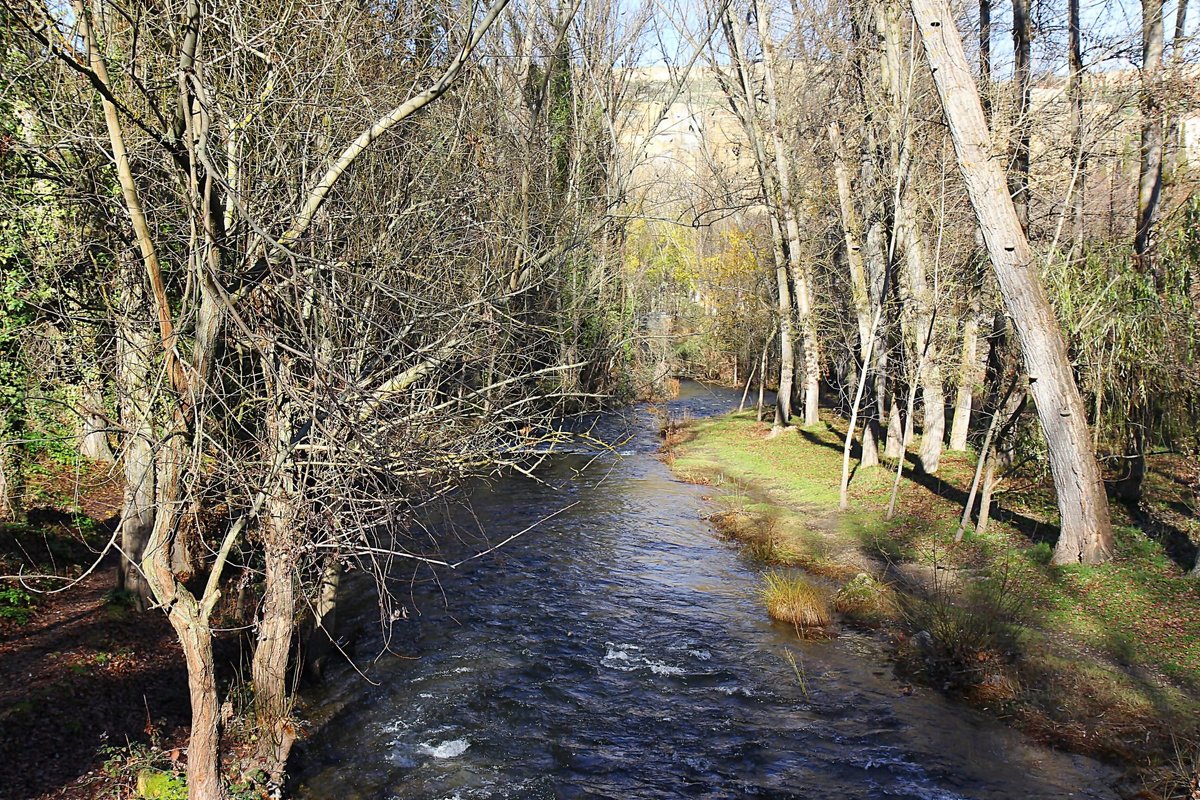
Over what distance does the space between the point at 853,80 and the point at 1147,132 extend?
6876 millimetres

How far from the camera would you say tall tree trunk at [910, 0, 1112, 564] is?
10.4 meters

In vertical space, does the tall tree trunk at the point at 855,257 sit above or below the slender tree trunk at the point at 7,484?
above

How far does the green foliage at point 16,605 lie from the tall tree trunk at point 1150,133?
14585 millimetres

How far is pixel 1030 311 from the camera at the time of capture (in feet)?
34.6

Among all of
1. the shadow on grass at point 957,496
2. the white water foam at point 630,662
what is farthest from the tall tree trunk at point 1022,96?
the white water foam at point 630,662

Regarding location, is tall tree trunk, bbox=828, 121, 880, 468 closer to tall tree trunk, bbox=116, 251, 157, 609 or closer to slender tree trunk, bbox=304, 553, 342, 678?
slender tree trunk, bbox=304, 553, 342, 678

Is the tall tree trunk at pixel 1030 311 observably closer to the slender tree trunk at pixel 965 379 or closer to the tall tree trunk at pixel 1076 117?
the tall tree trunk at pixel 1076 117

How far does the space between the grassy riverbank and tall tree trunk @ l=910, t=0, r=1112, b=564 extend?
2.02 ft

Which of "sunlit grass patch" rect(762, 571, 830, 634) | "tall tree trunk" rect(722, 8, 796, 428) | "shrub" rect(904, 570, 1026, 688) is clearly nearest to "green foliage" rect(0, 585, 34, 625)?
"sunlit grass patch" rect(762, 571, 830, 634)

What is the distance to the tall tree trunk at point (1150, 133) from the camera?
1162 centimetres

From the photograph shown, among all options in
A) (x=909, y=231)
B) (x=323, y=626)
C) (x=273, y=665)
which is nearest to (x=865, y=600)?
(x=323, y=626)

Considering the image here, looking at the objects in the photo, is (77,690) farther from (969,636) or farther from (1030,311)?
(1030,311)

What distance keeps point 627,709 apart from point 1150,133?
11573 mm

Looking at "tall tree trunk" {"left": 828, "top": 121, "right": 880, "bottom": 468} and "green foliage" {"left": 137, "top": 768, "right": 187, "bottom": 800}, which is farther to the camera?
"tall tree trunk" {"left": 828, "top": 121, "right": 880, "bottom": 468}
